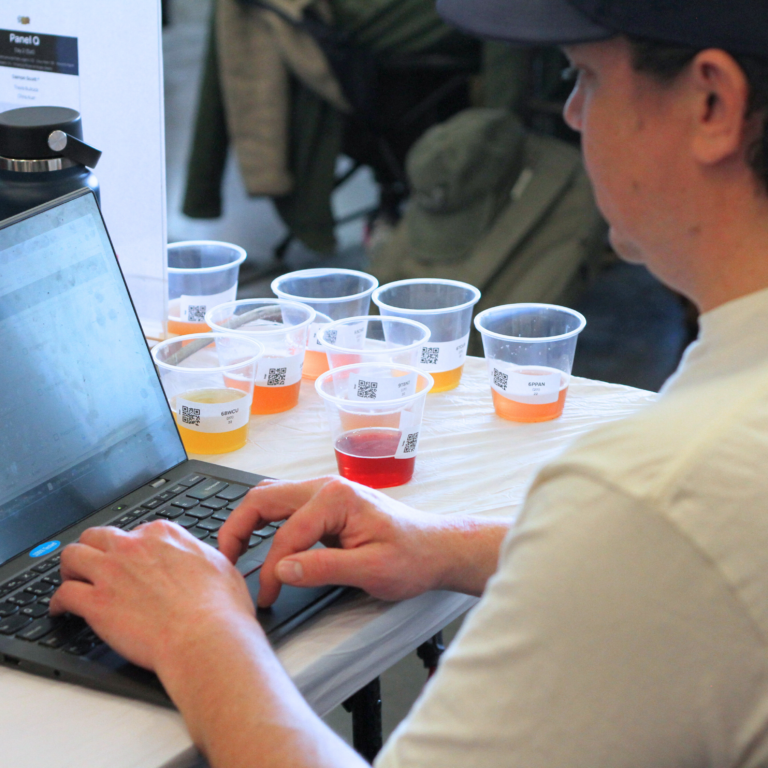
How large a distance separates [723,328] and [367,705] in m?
0.64

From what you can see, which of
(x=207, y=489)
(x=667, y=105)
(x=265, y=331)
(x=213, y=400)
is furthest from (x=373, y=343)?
(x=667, y=105)

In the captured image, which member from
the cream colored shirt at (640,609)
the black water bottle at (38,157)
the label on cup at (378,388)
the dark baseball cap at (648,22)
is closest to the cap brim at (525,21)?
the dark baseball cap at (648,22)

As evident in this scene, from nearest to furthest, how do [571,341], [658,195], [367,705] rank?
[658,195] → [367,705] → [571,341]

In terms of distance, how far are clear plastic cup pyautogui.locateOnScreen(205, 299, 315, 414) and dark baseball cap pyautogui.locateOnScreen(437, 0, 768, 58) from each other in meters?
0.65

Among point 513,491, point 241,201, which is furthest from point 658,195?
point 241,201

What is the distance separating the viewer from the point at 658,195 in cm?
63

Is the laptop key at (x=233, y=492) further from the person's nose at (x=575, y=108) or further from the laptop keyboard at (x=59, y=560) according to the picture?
the person's nose at (x=575, y=108)

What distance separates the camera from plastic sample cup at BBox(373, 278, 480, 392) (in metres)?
1.32

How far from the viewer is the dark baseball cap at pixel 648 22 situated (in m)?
0.55

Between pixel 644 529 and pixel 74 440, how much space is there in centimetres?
62

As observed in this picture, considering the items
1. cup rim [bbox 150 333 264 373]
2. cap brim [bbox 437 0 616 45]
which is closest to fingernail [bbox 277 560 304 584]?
cup rim [bbox 150 333 264 373]

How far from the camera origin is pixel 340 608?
875 millimetres

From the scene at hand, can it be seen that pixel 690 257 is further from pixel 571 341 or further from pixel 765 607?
pixel 571 341

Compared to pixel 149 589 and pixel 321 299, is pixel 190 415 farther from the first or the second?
pixel 149 589
